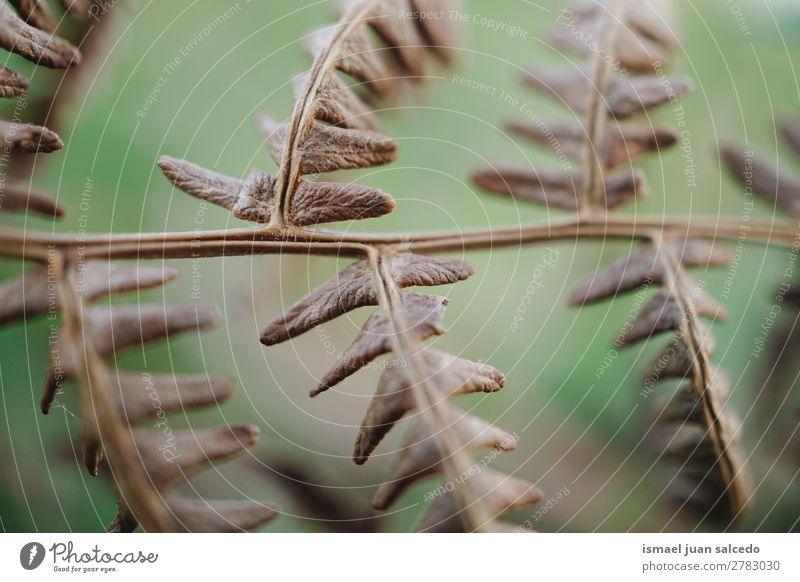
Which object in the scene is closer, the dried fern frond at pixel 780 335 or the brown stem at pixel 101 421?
the brown stem at pixel 101 421

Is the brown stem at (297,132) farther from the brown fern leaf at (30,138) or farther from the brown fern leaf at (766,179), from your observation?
the brown fern leaf at (766,179)

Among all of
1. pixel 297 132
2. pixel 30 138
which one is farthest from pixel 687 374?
pixel 30 138

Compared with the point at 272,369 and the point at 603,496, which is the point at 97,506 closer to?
the point at 272,369

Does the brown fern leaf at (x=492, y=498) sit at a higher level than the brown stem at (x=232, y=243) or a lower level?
lower

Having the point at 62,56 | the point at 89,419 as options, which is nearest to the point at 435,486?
the point at 89,419
